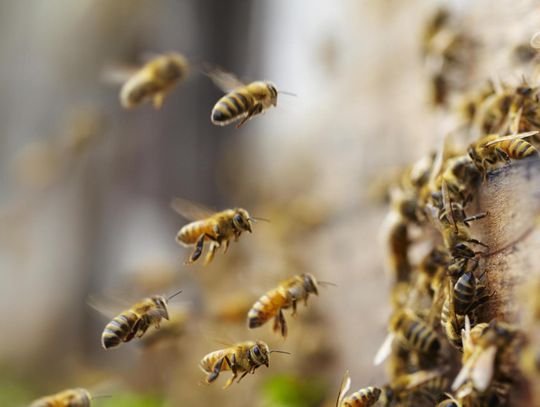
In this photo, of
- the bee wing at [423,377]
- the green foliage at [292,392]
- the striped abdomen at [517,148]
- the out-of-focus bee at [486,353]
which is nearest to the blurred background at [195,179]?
the green foliage at [292,392]

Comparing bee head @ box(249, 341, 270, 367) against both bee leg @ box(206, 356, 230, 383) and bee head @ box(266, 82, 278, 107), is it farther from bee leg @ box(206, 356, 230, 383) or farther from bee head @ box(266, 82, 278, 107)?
bee head @ box(266, 82, 278, 107)

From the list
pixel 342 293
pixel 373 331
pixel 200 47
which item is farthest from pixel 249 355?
pixel 200 47

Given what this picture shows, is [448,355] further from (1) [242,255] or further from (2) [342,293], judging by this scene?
(1) [242,255]

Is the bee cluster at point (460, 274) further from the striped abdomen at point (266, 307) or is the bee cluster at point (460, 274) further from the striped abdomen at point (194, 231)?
the striped abdomen at point (194, 231)

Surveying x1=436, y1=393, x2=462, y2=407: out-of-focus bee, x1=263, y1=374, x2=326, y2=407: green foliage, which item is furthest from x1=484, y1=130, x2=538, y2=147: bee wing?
x1=263, y1=374, x2=326, y2=407: green foliage

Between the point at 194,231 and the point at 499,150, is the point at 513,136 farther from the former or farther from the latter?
the point at 194,231

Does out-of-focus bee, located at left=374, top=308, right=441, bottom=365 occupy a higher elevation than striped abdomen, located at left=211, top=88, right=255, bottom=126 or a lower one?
lower

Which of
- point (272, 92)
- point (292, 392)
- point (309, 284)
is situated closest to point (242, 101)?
point (272, 92)
